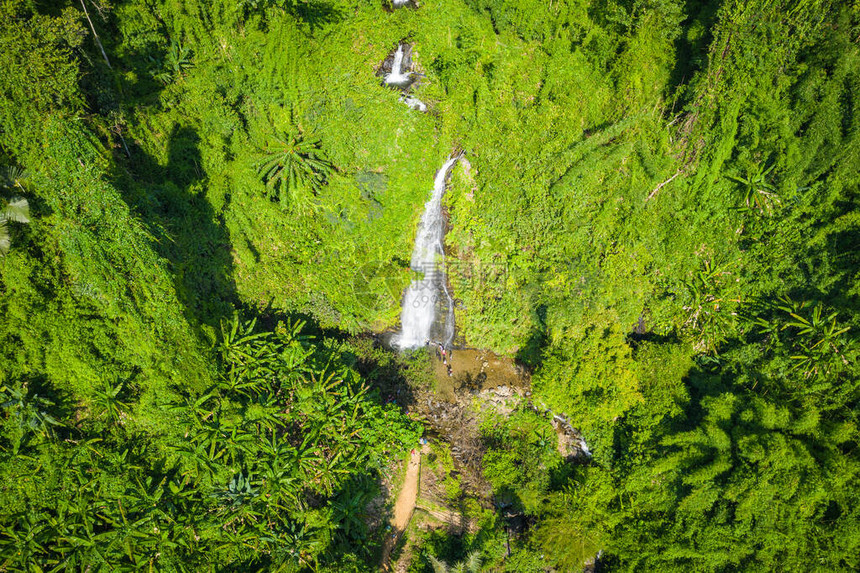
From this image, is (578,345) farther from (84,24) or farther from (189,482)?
(84,24)

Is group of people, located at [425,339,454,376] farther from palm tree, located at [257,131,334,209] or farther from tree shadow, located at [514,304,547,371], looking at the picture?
palm tree, located at [257,131,334,209]

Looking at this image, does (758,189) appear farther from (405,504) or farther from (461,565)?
(405,504)

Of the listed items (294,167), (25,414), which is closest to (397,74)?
(294,167)

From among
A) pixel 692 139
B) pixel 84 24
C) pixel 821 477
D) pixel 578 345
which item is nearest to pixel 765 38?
pixel 692 139

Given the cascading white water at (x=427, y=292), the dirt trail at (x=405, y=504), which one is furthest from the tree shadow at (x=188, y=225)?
the dirt trail at (x=405, y=504)

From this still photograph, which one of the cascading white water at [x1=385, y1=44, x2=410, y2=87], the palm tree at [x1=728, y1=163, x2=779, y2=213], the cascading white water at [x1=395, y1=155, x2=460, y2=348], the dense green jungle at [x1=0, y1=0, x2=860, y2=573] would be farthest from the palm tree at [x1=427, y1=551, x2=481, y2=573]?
the cascading white water at [x1=385, y1=44, x2=410, y2=87]

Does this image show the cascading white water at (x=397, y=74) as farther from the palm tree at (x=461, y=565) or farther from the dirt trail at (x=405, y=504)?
the palm tree at (x=461, y=565)
